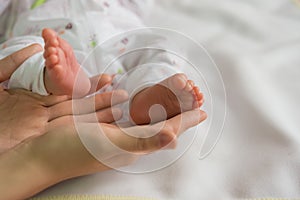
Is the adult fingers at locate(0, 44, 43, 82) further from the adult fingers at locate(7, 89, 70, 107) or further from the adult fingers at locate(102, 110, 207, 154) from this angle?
the adult fingers at locate(102, 110, 207, 154)

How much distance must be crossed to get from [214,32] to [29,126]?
16.6 inches

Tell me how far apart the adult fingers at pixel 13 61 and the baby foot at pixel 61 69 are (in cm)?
10

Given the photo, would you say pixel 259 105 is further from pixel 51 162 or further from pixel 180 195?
pixel 51 162

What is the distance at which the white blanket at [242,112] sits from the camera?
0.61m

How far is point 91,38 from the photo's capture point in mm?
782

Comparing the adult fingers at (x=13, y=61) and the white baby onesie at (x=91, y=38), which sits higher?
the white baby onesie at (x=91, y=38)

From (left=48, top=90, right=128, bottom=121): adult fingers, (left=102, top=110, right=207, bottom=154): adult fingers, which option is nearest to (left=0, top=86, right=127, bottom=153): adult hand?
(left=48, top=90, right=128, bottom=121): adult fingers


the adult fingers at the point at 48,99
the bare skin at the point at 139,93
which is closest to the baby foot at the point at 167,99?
the bare skin at the point at 139,93

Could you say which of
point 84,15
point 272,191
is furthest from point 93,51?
point 272,191

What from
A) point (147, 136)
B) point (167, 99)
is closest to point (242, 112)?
point (167, 99)

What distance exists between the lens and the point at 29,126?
662 millimetres

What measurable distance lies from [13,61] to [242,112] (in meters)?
0.37

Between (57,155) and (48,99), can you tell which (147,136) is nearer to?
(57,155)

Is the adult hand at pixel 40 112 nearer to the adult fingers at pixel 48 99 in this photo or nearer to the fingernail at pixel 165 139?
the adult fingers at pixel 48 99
